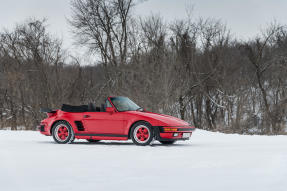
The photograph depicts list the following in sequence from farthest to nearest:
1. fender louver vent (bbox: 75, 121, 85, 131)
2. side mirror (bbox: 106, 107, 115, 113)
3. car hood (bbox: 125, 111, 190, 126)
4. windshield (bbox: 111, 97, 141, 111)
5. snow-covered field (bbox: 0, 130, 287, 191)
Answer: fender louver vent (bbox: 75, 121, 85, 131) → windshield (bbox: 111, 97, 141, 111) → side mirror (bbox: 106, 107, 115, 113) → car hood (bbox: 125, 111, 190, 126) → snow-covered field (bbox: 0, 130, 287, 191)

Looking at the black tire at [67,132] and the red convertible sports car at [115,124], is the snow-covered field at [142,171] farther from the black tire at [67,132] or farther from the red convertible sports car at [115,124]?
the black tire at [67,132]

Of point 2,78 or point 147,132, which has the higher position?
point 2,78

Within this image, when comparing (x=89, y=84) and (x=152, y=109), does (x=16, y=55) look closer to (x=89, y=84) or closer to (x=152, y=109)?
(x=89, y=84)

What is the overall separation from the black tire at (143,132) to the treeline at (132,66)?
12429mm

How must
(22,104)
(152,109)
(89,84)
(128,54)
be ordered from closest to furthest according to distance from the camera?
(152,109) → (128,54) → (22,104) → (89,84)

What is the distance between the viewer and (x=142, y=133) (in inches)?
408

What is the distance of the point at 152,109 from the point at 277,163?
13275mm

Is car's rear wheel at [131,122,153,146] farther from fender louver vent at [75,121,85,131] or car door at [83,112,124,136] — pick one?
fender louver vent at [75,121,85,131]

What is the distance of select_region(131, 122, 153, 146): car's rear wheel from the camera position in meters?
10.2

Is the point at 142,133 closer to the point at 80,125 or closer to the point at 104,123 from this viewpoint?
the point at 104,123

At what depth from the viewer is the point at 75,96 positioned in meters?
31.0

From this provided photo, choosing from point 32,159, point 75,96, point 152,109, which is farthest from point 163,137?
point 75,96

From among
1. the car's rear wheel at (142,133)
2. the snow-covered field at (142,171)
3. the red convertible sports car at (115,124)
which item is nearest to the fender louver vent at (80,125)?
the red convertible sports car at (115,124)

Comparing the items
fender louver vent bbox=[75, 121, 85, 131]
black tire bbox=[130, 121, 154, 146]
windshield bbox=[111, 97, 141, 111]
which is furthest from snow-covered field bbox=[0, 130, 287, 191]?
fender louver vent bbox=[75, 121, 85, 131]
